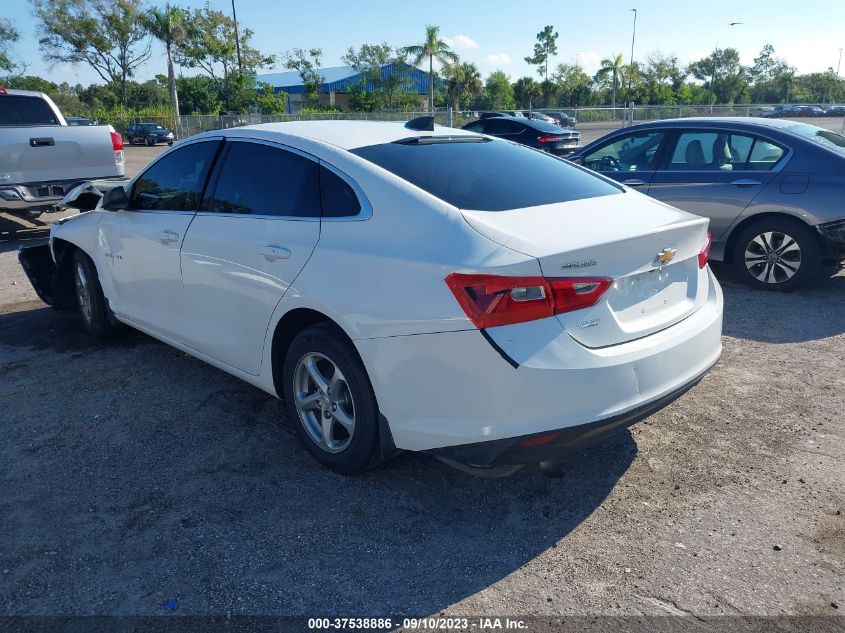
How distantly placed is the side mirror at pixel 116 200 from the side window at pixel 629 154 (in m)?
5.14

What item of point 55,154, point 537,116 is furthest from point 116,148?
point 537,116

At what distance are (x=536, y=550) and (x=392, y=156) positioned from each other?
1.97m

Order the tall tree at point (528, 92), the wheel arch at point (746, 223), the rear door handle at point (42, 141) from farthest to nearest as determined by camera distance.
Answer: the tall tree at point (528, 92) < the rear door handle at point (42, 141) < the wheel arch at point (746, 223)

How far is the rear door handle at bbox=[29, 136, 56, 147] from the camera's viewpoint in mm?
8961

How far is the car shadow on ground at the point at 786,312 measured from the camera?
543 centimetres

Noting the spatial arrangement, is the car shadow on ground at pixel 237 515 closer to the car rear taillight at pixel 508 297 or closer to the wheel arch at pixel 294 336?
the wheel arch at pixel 294 336

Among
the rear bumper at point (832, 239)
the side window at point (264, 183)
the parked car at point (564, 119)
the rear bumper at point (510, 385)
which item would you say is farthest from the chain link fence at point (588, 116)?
the rear bumper at point (510, 385)

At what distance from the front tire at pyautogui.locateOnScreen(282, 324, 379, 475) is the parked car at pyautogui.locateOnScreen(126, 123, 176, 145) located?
135ft

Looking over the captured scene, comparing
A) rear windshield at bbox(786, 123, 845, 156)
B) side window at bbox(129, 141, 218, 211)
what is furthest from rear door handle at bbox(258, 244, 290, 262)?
rear windshield at bbox(786, 123, 845, 156)

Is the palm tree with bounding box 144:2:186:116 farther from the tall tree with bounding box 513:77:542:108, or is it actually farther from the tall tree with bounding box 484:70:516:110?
the tall tree with bounding box 513:77:542:108

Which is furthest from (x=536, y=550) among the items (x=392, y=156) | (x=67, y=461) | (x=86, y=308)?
(x=86, y=308)

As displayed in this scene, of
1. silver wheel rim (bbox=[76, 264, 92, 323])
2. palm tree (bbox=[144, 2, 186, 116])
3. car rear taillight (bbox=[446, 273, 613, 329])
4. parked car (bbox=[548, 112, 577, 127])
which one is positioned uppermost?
palm tree (bbox=[144, 2, 186, 116])

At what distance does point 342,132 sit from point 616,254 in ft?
5.72

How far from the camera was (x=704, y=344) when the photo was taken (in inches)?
127
